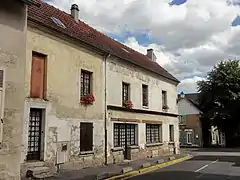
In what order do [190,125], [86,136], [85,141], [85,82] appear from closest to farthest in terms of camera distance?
[85,141] → [86,136] → [85,82] → [190,125]

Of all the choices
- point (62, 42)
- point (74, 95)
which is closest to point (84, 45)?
point (62, 42)

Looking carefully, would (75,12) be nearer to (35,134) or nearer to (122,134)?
(122,134)

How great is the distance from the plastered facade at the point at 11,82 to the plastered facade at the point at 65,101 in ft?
10.8

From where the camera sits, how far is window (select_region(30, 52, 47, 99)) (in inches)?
550

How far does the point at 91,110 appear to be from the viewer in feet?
57.3

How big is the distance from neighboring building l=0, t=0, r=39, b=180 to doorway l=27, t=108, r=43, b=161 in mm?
3862

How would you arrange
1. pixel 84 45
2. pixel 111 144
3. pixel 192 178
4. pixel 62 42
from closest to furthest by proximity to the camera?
pixel 192 178
pixel 62 42
pixel 84 45
pixel 111 144

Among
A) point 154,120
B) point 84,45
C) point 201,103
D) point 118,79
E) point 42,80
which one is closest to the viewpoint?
point 42,80

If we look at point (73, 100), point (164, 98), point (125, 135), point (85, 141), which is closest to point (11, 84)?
point (73, 100)

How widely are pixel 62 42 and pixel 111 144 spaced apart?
6813 mm

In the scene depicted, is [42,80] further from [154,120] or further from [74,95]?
[154,120]

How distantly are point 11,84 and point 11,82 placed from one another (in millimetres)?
61

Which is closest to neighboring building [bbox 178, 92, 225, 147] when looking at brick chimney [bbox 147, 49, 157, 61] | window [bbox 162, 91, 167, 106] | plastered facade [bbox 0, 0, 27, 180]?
brick chimney [bbox 147, 49, 157, 61]

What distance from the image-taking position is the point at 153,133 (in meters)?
25.0
